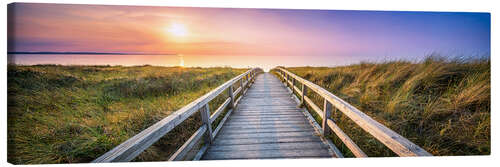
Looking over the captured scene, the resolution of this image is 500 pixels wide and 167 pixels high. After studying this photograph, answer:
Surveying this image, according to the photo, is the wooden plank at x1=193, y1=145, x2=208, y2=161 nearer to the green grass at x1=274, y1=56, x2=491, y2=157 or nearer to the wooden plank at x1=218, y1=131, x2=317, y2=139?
the wooden plank at x1=218, y1=131, x2=317, y2=139

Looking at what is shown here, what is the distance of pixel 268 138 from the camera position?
8.06 ft

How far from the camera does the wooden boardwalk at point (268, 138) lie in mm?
2125

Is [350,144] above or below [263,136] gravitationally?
above

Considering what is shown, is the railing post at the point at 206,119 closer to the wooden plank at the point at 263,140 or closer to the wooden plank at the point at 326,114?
the wooden plank at the point at 263,140

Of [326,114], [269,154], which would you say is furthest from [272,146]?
[326,114]

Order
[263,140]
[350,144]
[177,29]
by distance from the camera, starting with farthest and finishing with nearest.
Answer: [177,29], [263,140], [350,144]

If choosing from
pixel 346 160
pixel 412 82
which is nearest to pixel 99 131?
pixel 346 160

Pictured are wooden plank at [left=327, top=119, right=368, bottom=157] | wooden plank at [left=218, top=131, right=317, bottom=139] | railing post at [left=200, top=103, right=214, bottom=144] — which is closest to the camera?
wooden plank at [left=327, top=119, right=368, bottom=157]

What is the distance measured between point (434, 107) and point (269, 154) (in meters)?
2.47

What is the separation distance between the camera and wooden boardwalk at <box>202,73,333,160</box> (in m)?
2.12

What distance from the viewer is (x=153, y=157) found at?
2191 mm

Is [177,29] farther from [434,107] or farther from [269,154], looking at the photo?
[434,107]

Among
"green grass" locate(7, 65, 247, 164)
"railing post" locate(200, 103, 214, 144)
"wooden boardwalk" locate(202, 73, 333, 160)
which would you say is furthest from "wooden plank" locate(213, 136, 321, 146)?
"green grass" locate(7, 65, 247, 164)

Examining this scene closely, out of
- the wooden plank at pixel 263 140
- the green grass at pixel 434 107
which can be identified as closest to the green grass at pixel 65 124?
the wooden plank at pixel 263 140
